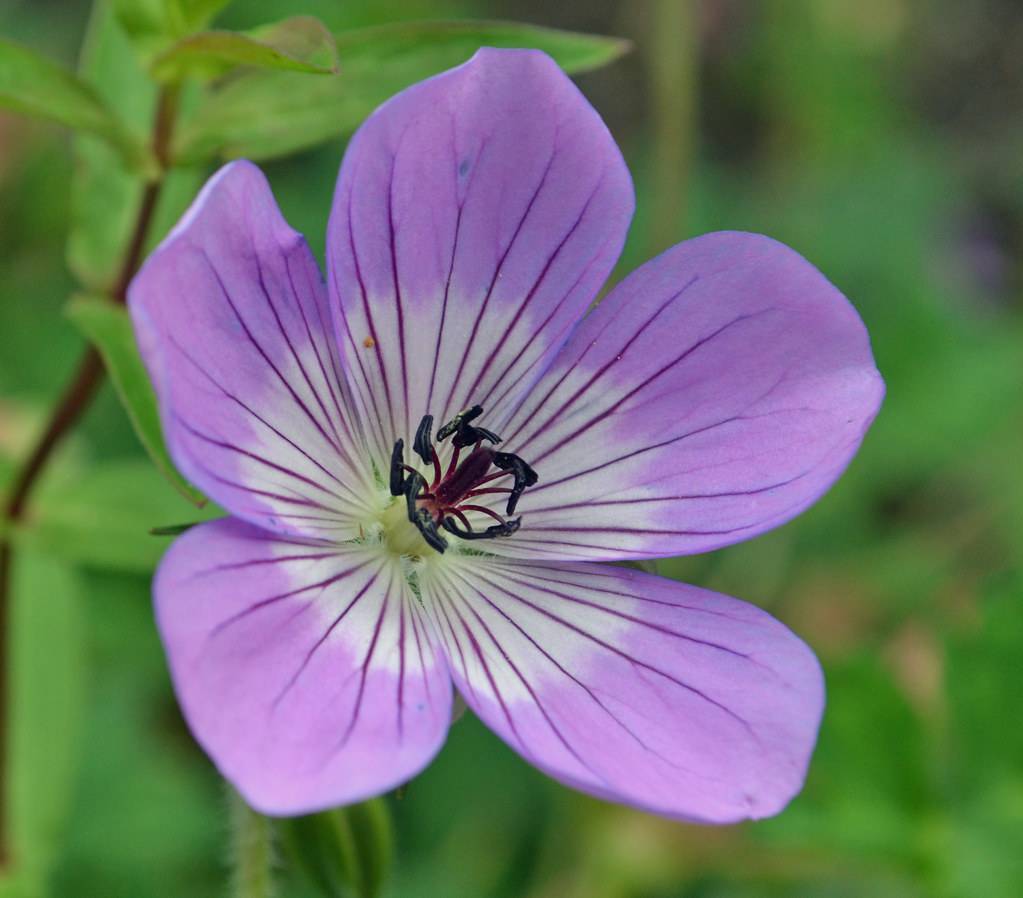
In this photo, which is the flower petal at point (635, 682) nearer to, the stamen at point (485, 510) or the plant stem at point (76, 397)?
the stamen at point (485, 510)

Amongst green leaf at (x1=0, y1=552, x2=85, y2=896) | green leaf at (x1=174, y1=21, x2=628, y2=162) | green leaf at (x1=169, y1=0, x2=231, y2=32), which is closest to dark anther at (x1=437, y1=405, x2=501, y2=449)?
green leaf at (x1=174, y1=21, x2=628, y2=162)

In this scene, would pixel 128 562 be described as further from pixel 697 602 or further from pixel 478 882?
pixel 478 882

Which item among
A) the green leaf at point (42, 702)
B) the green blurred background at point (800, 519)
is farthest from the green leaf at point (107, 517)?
the green leaf at point (42, 702)

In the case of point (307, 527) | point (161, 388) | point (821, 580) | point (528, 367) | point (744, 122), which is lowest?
point (821, 580)

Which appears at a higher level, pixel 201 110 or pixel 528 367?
pixel 201 110

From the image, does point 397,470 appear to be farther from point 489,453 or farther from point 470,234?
point 470,234

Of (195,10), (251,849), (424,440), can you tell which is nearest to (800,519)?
(424,440)

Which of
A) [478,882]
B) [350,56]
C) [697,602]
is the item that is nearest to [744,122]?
[478,882]
